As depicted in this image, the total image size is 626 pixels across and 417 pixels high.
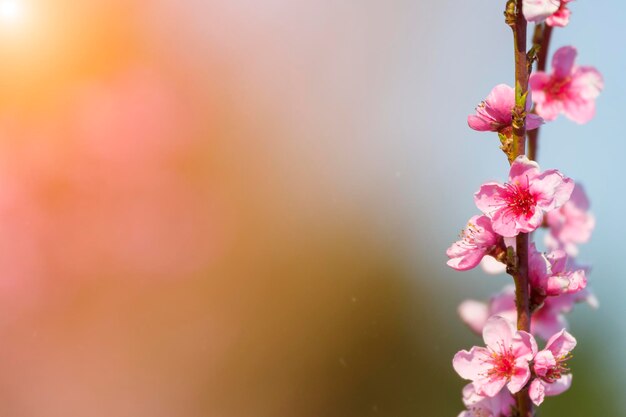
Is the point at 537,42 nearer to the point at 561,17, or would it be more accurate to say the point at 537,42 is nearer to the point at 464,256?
the point at 561,17

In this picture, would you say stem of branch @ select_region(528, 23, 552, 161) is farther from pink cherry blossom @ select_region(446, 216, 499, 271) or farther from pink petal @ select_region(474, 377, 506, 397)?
pink petal @ select_region(474, 377, 506, 397)

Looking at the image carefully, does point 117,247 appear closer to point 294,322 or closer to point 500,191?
point 294,322

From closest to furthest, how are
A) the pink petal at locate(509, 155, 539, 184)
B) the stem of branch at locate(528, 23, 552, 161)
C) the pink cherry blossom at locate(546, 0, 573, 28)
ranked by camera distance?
1. the pink petal at locate(509, 155, 539, 184)
2. the pink cherry blossom at locate(546, 0, 573, 28)
3. the stem of branch at locate(528, 23, 552, 161)

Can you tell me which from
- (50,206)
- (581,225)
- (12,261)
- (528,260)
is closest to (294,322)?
(50,206)

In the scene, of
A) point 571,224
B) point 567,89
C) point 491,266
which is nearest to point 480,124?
point 491,266

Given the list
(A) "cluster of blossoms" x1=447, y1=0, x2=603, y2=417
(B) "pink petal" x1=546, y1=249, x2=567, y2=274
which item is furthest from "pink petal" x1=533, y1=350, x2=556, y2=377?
(B) "pink petal" x1=546, y1=249, x2=567, y2=274
